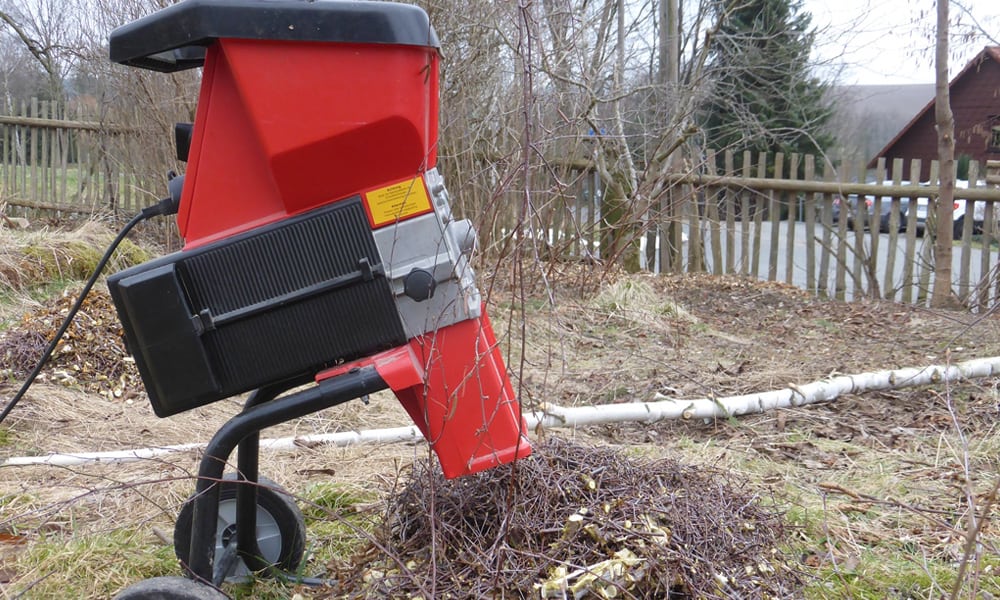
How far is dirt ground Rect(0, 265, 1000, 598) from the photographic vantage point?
265 cm

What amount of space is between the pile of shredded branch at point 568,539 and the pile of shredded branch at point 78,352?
10.7 ft

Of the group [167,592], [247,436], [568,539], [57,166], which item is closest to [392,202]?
[247,436]

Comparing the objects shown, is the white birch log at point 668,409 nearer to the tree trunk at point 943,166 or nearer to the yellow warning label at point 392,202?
the yellow warning label at point 392,202

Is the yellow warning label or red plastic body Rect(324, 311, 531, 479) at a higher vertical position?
the yellow warning label

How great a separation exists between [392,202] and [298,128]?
0.90 feet

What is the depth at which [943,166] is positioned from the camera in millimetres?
7305

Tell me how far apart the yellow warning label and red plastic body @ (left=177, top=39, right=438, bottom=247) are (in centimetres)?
2

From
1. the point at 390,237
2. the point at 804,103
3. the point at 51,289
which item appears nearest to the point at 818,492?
the point at 390,237

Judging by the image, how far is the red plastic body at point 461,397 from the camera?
1.97 m

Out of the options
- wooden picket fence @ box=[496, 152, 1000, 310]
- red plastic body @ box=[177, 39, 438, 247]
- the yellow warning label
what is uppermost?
red plastic body @ box=[177, 39, 438, 247]

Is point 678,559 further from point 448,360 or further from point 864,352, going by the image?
point 864,352

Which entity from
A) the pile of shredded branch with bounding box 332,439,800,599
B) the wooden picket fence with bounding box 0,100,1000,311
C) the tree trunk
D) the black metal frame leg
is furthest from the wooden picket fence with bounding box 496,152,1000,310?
the black metal frame leg

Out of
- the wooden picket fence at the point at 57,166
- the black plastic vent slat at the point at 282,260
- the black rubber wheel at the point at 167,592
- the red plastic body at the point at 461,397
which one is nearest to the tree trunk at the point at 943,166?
the red plastic body at the point at 461,397

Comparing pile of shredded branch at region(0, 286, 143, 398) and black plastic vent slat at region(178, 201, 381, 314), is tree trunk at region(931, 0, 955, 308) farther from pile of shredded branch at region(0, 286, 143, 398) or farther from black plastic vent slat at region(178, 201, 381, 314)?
black plastic vent slat at region(178, 201, 381, 314)
